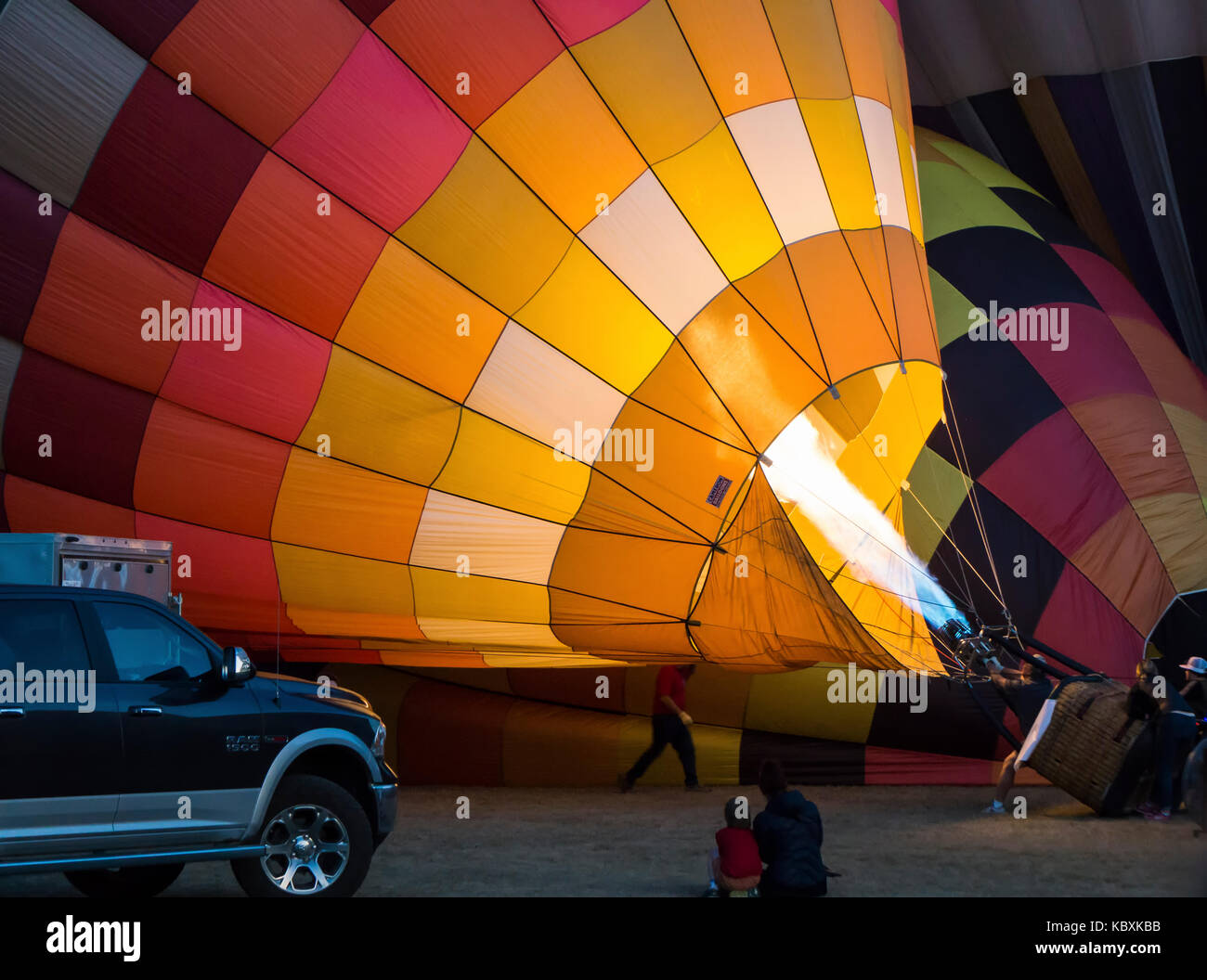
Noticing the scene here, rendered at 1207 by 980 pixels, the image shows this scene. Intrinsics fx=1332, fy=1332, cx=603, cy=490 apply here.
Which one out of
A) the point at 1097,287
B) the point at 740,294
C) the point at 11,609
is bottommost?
the point at 11,609

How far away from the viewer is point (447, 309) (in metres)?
8.50

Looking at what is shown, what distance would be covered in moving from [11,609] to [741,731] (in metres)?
6.30

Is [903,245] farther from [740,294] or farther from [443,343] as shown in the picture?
[443,343]

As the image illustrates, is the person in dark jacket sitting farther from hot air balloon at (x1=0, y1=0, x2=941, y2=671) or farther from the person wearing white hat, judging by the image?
the person wearing white hat

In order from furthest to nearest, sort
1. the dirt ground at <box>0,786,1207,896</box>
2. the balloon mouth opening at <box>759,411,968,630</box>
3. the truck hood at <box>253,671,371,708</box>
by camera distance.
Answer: the balloon mouth opening at <box>759,411,968,630</box>
the dirt ground at <box>0,786,1207,896</box>
the truck hood at <box>253,671,371,708</box>

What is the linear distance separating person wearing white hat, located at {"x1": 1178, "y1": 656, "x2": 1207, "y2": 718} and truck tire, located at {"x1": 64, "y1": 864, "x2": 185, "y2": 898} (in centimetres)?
684

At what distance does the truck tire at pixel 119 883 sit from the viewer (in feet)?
21.7

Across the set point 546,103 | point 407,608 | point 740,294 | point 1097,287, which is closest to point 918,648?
point 740,294

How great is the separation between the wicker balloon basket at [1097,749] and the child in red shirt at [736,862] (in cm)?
361

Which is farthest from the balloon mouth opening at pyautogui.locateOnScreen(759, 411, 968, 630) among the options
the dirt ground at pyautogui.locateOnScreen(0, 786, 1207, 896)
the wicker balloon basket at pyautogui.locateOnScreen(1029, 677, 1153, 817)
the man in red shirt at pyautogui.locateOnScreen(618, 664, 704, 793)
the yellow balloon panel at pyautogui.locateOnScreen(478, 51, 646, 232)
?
the yellow balloon panel at pyautogui.locateOnScreen(478, 51, 646, 232)

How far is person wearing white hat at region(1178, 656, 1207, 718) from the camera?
30.6 ft

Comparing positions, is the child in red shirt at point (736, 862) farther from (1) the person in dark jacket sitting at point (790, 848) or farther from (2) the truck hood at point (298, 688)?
(2) the truck hood at point (298, 688)

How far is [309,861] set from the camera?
6285 millimetres
